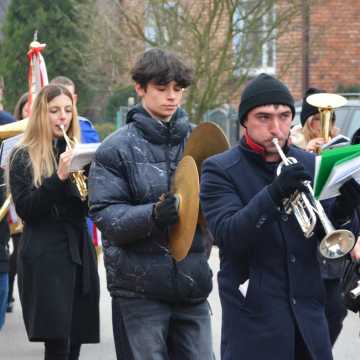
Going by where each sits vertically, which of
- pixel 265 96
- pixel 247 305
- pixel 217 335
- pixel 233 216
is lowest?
pixel 217 335

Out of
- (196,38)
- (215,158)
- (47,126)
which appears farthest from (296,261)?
(196,38)

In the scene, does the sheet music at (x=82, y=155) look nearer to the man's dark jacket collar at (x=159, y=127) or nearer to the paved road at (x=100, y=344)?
the man's dark jacket collar at (x=159, y=127)

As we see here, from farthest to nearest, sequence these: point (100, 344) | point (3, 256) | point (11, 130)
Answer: point (100, 344) < point (3, 256) < point (11, 130)

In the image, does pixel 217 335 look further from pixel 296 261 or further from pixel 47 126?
pixel 296 261

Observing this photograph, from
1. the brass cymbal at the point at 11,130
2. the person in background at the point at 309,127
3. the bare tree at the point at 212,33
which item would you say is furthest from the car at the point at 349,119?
the bare tree at the point at 212,33

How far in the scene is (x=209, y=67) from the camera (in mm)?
18562

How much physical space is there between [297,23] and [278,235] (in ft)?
56.2

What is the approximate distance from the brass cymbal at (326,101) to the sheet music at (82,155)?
1862 mm

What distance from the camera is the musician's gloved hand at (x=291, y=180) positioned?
413cm

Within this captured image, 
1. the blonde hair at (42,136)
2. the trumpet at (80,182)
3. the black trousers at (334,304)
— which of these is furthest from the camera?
the blonde hair at (42,136)

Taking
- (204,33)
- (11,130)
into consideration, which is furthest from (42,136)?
(204,33)

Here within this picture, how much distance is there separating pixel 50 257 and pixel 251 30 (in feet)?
41.5

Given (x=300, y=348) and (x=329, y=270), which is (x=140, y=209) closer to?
(x=300, y=348)

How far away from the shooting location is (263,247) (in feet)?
14.2
